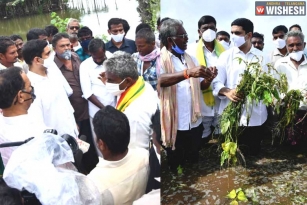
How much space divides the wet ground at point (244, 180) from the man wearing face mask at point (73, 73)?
1.41 meters

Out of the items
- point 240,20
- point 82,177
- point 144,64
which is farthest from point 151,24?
point 82,177

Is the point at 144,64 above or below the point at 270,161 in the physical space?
above

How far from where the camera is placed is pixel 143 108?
2.61 m

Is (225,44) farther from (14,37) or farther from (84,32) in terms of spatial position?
(14,37)

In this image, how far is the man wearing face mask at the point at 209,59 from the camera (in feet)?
11.5

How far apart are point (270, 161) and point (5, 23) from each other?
119 inches

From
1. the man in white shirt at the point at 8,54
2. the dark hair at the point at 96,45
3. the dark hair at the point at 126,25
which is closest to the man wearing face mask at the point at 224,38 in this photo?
the dark hair at the point at 126,25

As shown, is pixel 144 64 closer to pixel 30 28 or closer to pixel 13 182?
pixel 30 28

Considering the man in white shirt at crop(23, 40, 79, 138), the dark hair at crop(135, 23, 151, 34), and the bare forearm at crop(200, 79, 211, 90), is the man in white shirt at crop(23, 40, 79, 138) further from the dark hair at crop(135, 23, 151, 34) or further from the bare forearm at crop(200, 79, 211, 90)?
the bare forearm at crop(200, 79, 211, 90)

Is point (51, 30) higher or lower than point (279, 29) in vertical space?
higher

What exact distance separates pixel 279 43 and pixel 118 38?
65.8 inches

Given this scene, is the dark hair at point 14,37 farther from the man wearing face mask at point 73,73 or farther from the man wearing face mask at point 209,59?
the man wearing face mask at point 209,59

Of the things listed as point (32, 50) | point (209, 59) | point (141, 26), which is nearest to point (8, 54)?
point (32, 50)

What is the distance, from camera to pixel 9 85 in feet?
6.98
